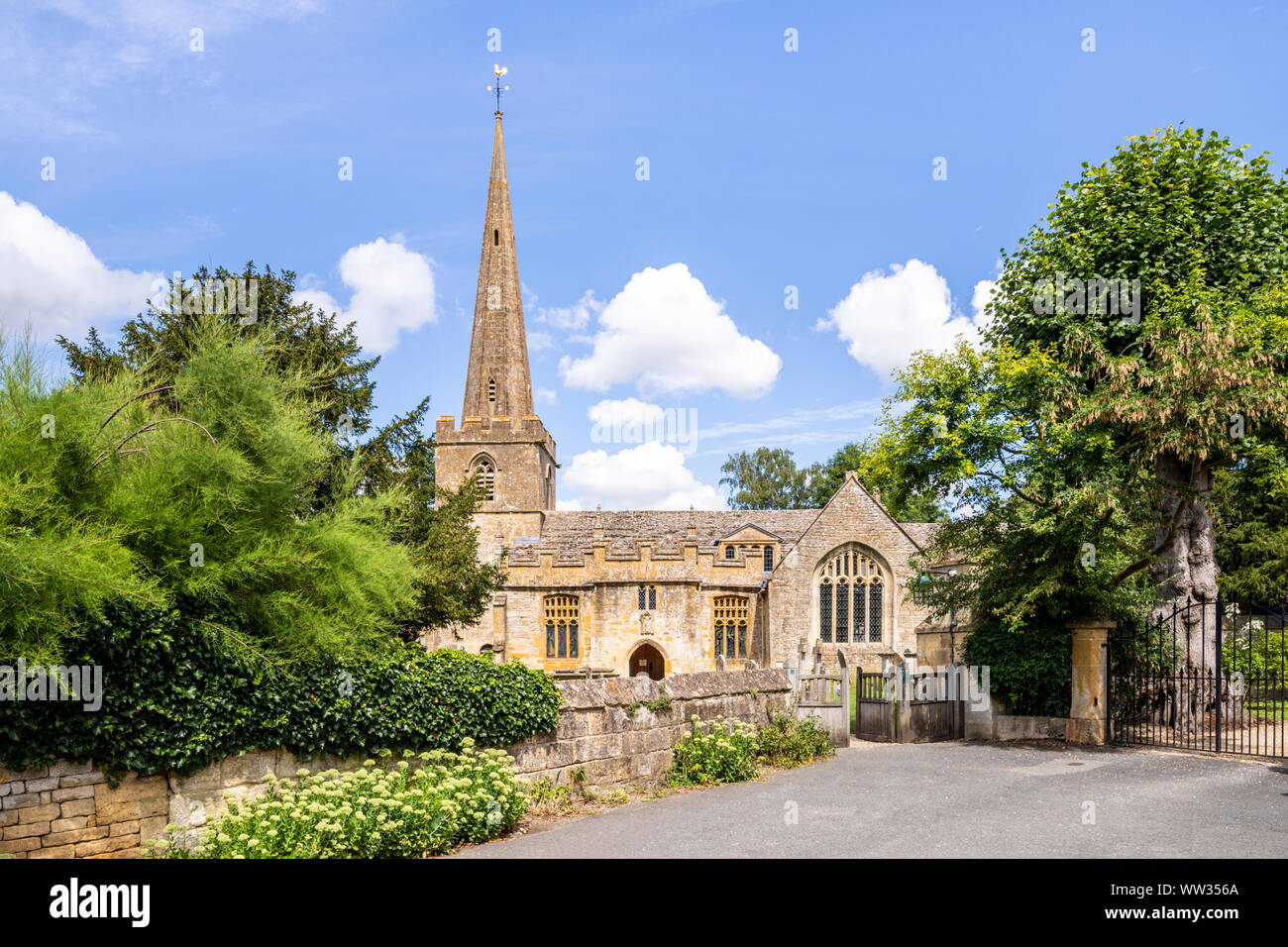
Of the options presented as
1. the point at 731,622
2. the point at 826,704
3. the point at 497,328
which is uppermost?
the point at 497,328

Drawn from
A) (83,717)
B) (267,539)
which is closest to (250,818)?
(83,717)

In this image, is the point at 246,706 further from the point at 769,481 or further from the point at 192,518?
the point at 769,481

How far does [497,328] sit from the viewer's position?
41156 mm

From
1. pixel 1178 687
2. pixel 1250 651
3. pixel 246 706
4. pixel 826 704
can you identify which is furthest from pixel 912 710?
pixel 246 706

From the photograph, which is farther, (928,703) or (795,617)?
(795,617)

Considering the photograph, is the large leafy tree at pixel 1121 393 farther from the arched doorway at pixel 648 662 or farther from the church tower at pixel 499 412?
the church tower at pixel 499 412

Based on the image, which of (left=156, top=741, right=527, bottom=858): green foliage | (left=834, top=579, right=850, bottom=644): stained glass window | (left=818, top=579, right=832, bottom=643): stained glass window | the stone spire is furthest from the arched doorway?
(left=156, top=741, right=527, bottom=858): green foliage

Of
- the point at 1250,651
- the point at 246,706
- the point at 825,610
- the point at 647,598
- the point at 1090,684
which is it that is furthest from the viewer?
the point at 825,610

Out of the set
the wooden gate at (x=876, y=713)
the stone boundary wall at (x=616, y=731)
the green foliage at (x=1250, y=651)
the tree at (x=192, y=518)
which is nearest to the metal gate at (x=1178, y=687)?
the wooden gate at (x=876, y=713)

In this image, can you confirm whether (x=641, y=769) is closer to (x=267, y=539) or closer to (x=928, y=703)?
(x=267, y=539)

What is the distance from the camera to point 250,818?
7.41 m

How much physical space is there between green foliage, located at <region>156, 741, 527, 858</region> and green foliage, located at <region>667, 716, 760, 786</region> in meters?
3.05

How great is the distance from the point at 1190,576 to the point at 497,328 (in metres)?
31.4

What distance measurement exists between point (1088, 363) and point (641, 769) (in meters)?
11.0
